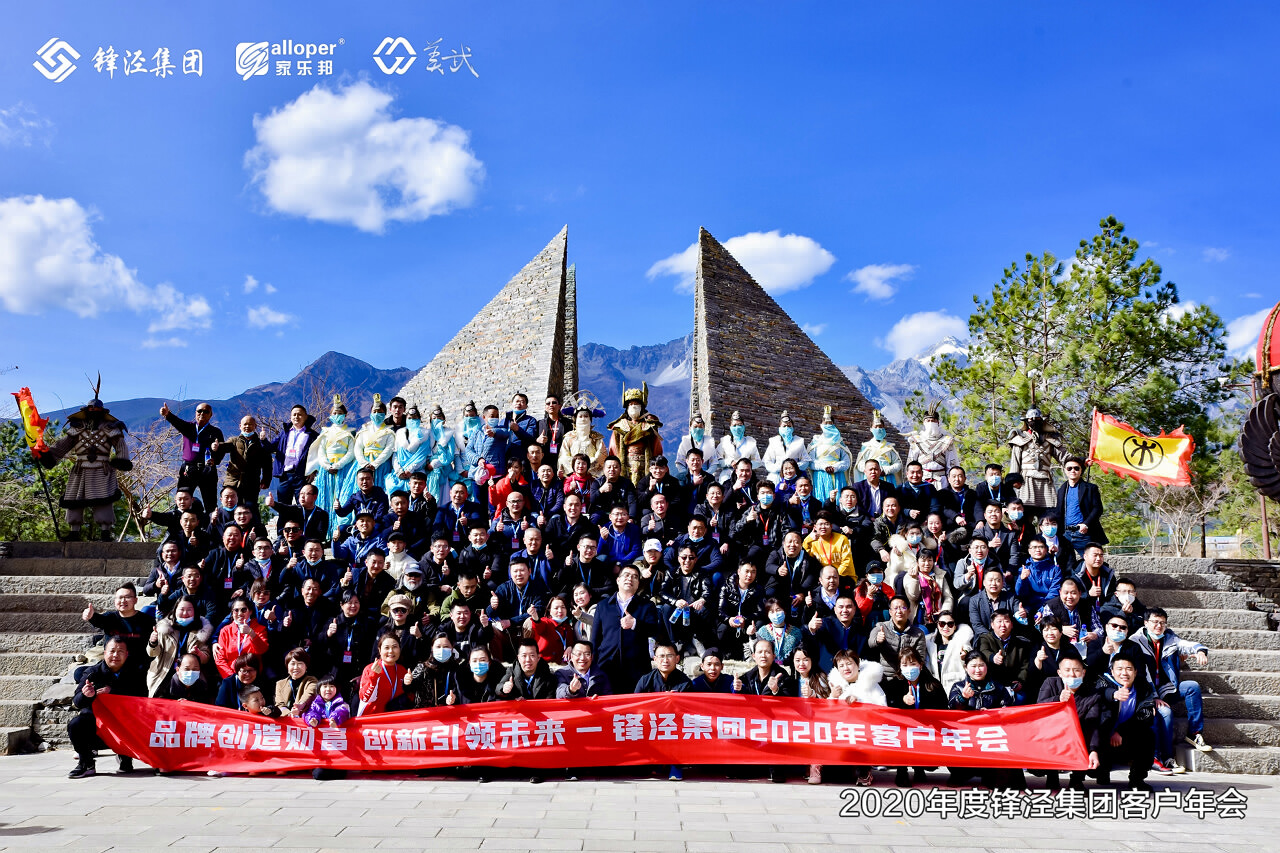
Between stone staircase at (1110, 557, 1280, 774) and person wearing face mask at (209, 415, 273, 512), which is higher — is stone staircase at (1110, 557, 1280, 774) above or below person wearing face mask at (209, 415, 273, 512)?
below

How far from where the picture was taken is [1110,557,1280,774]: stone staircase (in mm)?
5727

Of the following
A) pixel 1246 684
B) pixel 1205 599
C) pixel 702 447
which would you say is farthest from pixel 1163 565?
pixel 702 447

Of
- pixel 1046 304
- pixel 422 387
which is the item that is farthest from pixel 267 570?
pixel 1046 304

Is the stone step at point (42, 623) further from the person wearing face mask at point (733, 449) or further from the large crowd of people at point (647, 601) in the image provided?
the person wearing face mask at point (733, 449)

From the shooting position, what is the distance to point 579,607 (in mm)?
6242

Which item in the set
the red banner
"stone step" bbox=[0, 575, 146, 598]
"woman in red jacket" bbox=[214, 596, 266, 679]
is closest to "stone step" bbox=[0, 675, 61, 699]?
"stone step" bbox=[0, 575, 146, 598]

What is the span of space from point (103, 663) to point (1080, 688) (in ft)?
20.8

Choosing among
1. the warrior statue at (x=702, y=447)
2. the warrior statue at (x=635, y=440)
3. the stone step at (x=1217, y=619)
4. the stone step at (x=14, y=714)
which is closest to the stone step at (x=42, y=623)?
the stone step at (x=14, y=714)

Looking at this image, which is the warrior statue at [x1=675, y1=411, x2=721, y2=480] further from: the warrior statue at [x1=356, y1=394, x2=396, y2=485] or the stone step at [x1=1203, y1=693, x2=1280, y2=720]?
the stone step at [x1=1203, y1=693, x2=1280, y2=720]

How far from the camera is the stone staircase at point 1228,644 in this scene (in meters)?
5.73

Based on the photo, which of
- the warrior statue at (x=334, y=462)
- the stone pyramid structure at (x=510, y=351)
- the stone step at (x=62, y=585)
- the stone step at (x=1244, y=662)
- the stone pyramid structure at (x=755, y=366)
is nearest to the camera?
the stone step at (x=1244, y=662)

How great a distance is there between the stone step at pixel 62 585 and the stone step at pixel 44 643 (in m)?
0.72

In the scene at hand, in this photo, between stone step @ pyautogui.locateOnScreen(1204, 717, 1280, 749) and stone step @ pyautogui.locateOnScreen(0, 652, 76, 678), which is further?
stone step @ pyautogui.locateOnScreen(0, 652, 76, 678)

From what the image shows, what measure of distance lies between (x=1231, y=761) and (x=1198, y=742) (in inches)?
9.4
